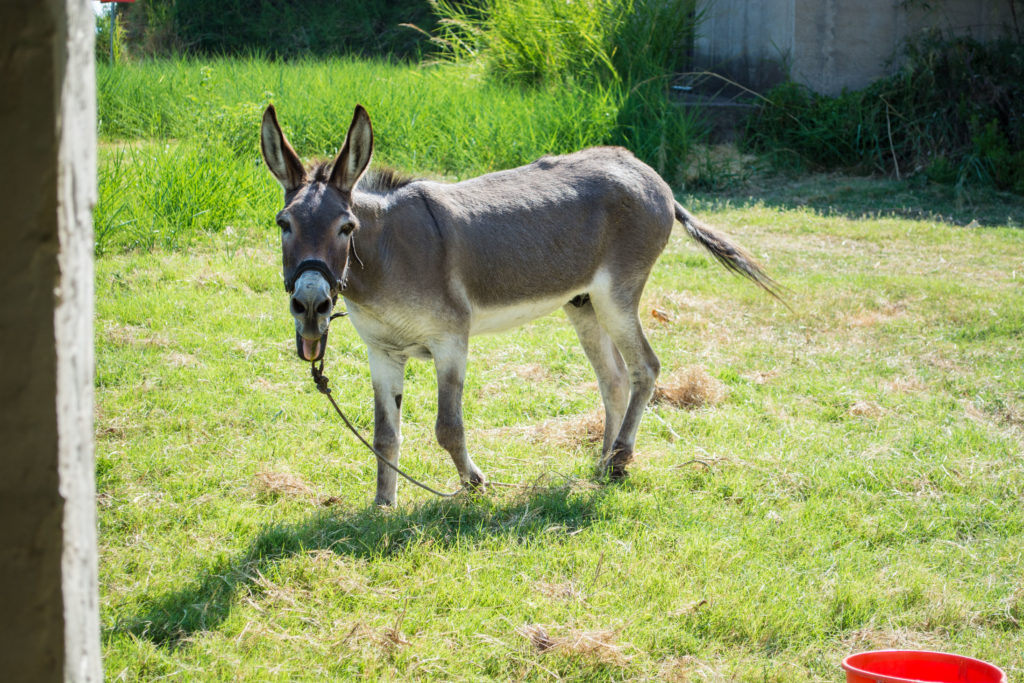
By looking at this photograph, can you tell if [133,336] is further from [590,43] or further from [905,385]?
[590,43]

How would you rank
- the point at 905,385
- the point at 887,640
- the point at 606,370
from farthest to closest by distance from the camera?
the point at 905,385 → the point at 606,370 → the point at 887,640

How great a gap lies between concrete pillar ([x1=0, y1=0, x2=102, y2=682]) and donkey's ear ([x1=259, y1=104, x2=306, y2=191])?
2.59 metres

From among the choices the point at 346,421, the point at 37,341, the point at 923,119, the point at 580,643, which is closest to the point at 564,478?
the point at 346,421

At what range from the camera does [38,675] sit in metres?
1.28

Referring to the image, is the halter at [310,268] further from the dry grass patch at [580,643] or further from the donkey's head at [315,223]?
the dry grass patch at [580,643]

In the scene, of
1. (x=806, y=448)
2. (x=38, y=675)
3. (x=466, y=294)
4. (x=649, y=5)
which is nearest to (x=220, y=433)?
(x=466, y=294)

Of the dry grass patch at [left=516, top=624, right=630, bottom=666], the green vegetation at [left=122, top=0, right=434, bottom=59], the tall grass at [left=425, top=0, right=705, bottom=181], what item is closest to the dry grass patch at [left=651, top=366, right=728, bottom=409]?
the dry grass patch at [left=516, top=624, right=630, bottom=666]

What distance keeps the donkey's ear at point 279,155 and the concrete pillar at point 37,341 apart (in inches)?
102

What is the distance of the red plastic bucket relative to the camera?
2.79 m

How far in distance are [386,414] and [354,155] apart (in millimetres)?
1313

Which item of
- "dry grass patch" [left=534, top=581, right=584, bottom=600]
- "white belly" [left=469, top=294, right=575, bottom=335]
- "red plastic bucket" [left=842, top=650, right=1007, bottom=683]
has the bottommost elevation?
"dry grass patch" [left=534, top=581, right=584, bottom=600]

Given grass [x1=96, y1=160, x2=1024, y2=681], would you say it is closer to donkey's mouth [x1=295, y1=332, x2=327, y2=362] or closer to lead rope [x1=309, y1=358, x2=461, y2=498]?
lead rope [x1=309, y1=358, x2=461, y2=498]

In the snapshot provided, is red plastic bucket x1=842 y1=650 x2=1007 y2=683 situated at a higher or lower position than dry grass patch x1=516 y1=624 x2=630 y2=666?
higher

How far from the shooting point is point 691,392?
6.06m
